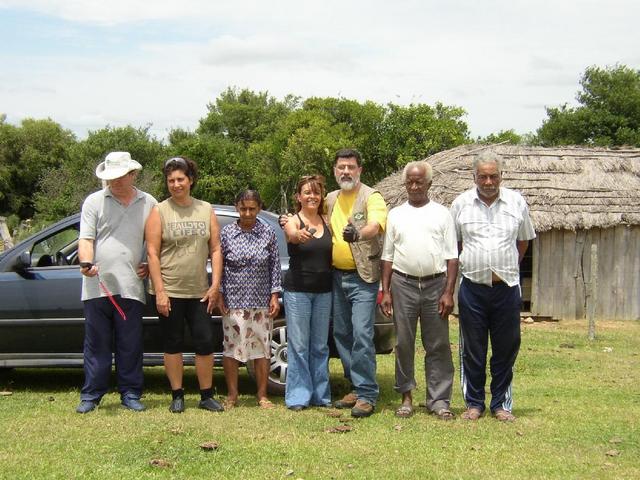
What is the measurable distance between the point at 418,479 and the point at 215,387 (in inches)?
135

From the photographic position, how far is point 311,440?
557 centimetres

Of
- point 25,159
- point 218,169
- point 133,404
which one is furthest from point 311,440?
point 25,159

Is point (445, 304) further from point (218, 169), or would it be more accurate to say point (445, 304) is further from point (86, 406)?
point (218, 169)

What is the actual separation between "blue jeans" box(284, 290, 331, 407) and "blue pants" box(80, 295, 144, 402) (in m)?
1.19

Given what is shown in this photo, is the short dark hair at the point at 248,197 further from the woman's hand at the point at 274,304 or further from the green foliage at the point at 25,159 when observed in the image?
the green foliage at the point at 25,159

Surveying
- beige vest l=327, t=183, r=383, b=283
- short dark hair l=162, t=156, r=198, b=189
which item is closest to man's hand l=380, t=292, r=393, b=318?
beige vest l=327, t=183, r=383, b=283

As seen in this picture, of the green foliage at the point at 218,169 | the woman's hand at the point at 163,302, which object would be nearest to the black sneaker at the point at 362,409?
the woman's hand at the point at 163,302

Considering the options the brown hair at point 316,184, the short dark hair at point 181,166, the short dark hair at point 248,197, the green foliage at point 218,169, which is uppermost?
the green foliage at point 218,169

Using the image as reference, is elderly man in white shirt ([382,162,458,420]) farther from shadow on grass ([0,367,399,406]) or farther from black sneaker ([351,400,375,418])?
shadow on grass ([0,367,399,406])

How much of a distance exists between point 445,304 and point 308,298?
1076 mm

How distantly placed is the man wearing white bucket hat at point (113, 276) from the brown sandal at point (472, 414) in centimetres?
249

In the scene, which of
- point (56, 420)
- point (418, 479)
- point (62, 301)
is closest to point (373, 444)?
point (418, 479)

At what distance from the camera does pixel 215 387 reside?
25.6 ft

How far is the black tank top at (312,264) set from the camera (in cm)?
637
